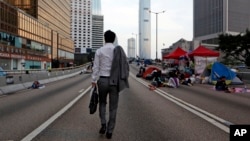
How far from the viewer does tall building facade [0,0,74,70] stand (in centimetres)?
6744

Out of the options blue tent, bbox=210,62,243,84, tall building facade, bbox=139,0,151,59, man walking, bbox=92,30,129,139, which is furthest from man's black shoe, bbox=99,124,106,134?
tall building facade, bbox=139,0,151,59

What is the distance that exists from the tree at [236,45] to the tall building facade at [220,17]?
75925mm

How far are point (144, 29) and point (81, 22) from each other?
41738 mm

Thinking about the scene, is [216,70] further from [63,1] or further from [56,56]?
[63,1]

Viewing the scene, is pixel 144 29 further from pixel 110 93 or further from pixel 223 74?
pixel 110 93

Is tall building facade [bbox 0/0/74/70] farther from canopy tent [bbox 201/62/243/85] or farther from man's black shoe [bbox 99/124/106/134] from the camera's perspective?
man's black shoe [bbox 99/124/106/134]

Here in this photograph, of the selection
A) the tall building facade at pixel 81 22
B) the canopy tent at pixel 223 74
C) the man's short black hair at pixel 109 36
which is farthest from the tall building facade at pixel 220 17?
the man's short black hair at pixel 109 36

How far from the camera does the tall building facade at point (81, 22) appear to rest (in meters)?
192

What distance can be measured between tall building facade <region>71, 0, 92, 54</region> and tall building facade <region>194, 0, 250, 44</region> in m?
56.6

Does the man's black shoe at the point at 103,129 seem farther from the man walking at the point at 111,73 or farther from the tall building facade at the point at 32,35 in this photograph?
the tall building facade at the point at 32,35

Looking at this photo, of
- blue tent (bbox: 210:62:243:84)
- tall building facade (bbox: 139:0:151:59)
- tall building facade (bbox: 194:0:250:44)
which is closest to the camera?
blue tent (bbox: 210:62:243:84)

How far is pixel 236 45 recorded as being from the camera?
85.4 meters

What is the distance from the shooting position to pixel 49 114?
10414 mm

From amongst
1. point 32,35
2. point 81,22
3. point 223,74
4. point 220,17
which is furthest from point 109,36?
point 81,22
